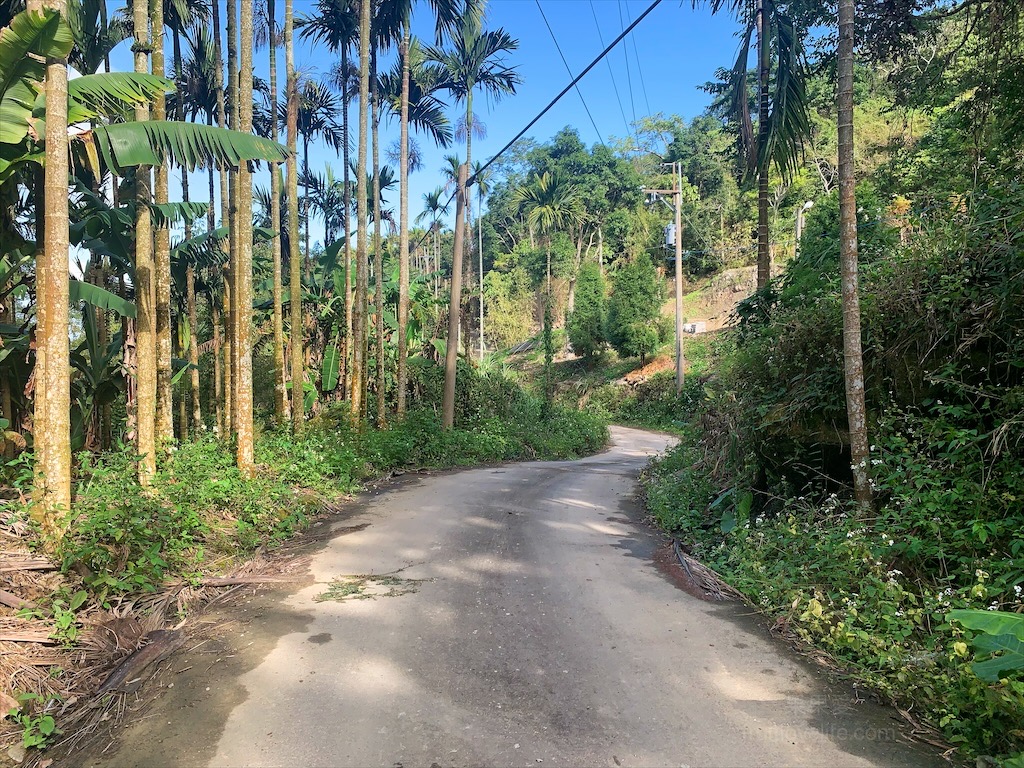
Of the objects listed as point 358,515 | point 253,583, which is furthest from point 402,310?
point 253,583

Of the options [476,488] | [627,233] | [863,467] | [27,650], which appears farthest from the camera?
[627,233]

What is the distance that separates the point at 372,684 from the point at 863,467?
4557 mm

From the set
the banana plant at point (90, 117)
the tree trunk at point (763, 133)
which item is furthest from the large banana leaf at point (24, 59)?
the tree trunk at point (763, 133)

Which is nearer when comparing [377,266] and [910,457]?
[910,457]

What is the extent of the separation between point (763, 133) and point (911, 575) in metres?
8.65

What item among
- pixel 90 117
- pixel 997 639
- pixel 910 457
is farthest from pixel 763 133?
pixel 90 117

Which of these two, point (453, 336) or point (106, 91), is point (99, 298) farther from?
point (453, 336)

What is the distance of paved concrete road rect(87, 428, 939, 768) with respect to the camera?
122 inches

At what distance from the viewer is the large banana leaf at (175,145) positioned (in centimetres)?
657

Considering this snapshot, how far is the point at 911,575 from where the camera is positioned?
456 centimetres

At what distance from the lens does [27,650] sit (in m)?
4.09

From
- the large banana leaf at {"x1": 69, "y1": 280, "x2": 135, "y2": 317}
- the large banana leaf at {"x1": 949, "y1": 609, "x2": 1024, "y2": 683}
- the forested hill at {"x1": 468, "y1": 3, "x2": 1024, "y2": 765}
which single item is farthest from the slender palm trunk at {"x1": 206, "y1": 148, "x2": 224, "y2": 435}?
the large banana leaf at {"x1": 949, "y1": 609, "x2": 1024, "y2": 683}

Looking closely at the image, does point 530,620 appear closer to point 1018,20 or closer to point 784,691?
point 784,691

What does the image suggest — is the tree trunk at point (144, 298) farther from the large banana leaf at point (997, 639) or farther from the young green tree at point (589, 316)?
the young green tree at point (589, 316)
